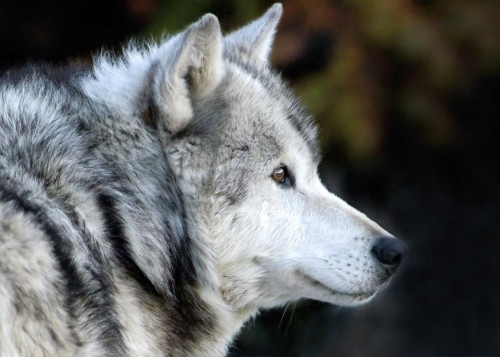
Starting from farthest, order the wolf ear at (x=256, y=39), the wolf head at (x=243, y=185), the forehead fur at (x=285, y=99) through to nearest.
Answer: the wolf ear at (x=256, y=39) < the forehead fur at (x=285, y=99) < the wolf head at (x=243, y=185)

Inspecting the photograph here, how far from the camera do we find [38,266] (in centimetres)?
348

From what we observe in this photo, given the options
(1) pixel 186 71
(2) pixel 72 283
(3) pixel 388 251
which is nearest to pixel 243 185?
(1) pixel 186 71

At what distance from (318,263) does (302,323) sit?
3496mm

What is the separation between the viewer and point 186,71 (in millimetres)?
4078

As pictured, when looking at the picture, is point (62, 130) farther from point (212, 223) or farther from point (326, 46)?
point (326, 46)

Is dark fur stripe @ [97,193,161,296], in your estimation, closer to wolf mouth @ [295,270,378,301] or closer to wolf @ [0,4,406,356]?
wolf @ [0,4,406,356]

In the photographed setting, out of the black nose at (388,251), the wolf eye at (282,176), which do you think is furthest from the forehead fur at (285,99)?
the black nose at (388,251)

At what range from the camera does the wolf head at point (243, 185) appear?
412 centimetres

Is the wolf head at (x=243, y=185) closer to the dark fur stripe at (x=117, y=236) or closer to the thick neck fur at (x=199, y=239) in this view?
the thick neck fur at (x=199, y=239)

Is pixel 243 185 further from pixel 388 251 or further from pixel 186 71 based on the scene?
pixel 388 251

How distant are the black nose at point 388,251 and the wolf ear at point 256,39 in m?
1.12


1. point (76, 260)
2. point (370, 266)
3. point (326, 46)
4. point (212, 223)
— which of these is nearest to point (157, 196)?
point (212, 223)

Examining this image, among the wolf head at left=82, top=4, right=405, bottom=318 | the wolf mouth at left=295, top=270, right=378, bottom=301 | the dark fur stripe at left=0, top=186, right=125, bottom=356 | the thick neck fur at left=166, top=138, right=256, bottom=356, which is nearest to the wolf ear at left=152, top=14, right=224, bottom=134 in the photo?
the wolf head at left=82, top=4, right=405, bottom=318

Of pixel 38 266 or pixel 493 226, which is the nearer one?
pixel 38 266
